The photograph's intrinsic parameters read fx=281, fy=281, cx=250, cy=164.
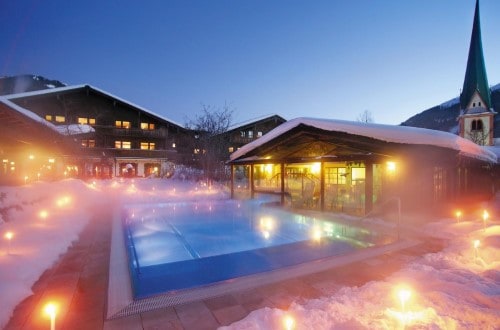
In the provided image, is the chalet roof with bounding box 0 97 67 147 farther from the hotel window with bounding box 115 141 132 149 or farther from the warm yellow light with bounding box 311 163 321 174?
the hotel window with bounding box 115 141 132 149

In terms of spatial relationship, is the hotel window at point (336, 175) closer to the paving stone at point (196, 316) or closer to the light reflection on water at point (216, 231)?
the light reflection on water at point (216, 231)

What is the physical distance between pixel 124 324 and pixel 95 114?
36386mm

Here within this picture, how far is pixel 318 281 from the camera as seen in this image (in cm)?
439

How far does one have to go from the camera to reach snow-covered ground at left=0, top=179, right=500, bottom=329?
3264mm

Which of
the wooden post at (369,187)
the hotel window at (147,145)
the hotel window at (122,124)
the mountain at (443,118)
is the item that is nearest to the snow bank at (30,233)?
the wooden post at (369,187)

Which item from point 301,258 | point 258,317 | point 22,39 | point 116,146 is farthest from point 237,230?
point 22,39

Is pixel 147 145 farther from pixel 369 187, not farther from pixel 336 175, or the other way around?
pixel 369 187

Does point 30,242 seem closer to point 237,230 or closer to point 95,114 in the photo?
point 237,230

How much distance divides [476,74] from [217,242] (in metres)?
53.9

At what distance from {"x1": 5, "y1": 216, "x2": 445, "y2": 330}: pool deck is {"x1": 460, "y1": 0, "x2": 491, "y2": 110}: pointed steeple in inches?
2040

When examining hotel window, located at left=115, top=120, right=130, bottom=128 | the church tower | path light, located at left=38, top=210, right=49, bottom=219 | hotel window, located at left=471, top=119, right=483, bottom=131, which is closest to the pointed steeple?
the church tower

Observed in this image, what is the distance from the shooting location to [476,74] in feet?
145

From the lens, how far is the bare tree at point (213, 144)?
2547 cm

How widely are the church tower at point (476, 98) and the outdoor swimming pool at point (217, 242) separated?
4524cm
